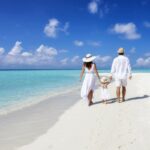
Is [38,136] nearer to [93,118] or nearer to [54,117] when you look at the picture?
[93,118]

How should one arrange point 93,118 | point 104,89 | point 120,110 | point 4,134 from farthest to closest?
point 104,89
point 120,110
point 93,118
point 4,134

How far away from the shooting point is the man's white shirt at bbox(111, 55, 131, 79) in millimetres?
8883

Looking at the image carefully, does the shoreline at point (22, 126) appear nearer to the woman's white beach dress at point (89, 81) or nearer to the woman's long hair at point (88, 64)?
the woman's white beach dress at point (89, 81)

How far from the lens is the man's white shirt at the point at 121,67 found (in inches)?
350

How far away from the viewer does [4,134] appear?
658cm

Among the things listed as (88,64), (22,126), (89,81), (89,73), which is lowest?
(22,126)

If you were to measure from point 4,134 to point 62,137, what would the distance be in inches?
70.5

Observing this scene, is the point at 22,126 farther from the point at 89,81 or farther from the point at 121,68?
the point at 121,68

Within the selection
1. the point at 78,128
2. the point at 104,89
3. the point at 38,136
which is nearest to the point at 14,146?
the point at 38,136

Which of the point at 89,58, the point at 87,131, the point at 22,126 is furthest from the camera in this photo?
the point at 89,58

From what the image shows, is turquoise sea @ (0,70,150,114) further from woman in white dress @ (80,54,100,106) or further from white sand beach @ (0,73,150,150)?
white sand beach @ (0,73,150,150)

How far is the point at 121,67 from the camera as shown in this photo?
890 cm

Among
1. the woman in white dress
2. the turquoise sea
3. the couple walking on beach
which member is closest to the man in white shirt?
the couple walking on beach

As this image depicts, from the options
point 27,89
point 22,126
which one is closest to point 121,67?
point 22,126
